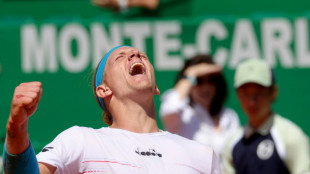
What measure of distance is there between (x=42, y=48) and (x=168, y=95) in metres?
1.55

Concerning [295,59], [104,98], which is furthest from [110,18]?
[104,98]

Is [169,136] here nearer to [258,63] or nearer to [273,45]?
[258,63]

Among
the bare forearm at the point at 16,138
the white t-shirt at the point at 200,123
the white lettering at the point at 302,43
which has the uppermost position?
the bare forearm at the point at 16,138

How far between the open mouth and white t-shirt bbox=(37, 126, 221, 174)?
296 millimetres

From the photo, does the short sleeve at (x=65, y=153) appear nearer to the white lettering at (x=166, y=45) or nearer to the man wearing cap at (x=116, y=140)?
the man wearing cap at (x=116, y=140)

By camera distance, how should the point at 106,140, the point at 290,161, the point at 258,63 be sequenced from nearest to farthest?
1. the point at 106,140
2. the point at 290,161
3. the point at 258,63

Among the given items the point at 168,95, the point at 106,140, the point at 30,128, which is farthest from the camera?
the point at 30,128

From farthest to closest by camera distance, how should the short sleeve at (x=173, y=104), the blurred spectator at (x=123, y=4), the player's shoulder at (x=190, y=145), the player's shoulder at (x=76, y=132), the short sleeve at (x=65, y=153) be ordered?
the blurred spectator at (x=123, y=4), the short sleeve at (x=173, y=104), the player's shoulder at (x=190, y=145), the player's shoulder at (x=76, y=132), the short sleeve at (x=65, y=153)

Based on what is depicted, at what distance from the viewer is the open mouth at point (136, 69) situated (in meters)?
3.20

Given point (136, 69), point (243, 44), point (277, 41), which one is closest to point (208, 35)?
point (243, 44)

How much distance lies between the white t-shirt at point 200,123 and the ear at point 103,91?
204 cm

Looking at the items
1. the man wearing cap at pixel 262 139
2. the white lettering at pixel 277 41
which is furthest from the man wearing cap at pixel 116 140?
the white lettering at pixel 277 41

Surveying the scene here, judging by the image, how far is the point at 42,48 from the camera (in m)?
6.67

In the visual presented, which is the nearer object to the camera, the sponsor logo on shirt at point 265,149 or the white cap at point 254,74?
the sponsor logo on shirt at point 265,149
